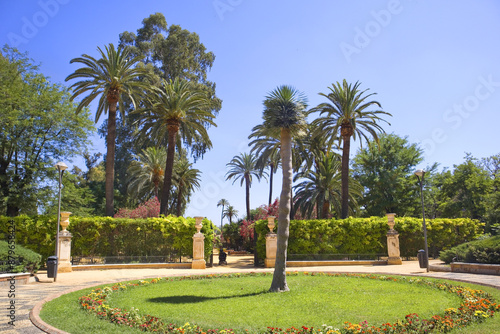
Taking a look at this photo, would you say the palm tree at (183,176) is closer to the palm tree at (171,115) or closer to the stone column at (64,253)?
the palm tree at (171,115)

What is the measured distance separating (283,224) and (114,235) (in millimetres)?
13304

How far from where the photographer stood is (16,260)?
14117mm

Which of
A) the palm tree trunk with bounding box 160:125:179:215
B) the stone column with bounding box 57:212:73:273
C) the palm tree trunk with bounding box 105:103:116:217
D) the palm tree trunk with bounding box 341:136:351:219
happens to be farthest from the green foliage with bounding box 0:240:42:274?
the palm tree trunk with bounding box 341:136:351:219

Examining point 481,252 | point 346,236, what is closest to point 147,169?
point 346,236

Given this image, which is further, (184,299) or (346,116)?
(346,116)

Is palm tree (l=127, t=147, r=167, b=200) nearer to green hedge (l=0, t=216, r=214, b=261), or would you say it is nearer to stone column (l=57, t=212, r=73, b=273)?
green hedge (l=0, t=216, r=214, b=261)

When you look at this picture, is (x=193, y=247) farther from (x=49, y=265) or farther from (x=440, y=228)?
(x=440, y=228)

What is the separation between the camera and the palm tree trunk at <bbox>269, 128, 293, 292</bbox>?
1112cm

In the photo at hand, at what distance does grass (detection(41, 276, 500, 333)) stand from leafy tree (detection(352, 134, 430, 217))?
22406mm

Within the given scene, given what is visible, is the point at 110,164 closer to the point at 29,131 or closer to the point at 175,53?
the point at 29,131

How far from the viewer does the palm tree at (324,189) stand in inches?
1232

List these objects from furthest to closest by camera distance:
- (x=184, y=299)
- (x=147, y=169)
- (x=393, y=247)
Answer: (x=147, y=169) < (x=393, y=247) < (x=184, y=299)

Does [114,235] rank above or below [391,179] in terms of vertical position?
below

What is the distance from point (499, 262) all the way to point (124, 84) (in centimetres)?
2331
